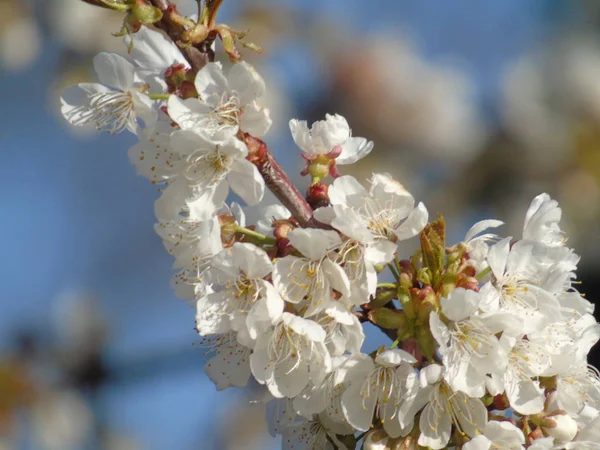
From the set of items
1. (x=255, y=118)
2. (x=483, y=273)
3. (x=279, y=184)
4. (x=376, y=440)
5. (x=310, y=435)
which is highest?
(x=255, y=118)

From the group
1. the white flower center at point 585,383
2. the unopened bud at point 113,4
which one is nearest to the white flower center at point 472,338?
the white flower center at point 585,383

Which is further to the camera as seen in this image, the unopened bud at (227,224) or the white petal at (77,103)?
the white petal at (77,103)

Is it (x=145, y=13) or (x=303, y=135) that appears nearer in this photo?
(x=145, y=13)

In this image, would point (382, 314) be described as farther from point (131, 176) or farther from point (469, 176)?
point (131, 176)

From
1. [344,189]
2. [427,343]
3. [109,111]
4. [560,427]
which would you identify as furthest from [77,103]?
[560,427]

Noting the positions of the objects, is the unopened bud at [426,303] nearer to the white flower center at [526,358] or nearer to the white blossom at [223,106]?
the white flower center at [526,358]

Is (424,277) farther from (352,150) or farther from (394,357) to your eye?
(352,150)
